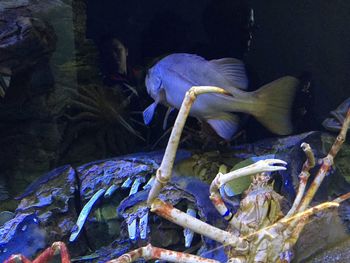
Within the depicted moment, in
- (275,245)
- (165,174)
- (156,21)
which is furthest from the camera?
(156,21)

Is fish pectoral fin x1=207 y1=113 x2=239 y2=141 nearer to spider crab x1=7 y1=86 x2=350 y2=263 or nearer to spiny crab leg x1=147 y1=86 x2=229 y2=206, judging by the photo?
spider crab x1=7 y1=86 x2=350 y2=263

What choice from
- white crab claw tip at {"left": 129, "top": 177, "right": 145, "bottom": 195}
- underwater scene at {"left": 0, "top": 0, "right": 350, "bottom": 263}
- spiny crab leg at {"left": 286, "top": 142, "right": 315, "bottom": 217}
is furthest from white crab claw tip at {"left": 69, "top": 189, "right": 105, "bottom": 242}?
spiny crab leg at {"left": 286, "top": 142, "right": 315, "bottom": 217}

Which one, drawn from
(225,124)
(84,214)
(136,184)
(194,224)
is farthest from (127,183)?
(194,224)

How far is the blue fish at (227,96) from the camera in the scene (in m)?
1.97

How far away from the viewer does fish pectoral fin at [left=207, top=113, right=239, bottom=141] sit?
6.66 ft

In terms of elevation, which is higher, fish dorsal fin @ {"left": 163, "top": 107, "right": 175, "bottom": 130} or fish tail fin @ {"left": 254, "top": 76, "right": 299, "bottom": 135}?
fish tail fin @ {"left": 254, "top": 76, "right": 299, "bottom": 135}

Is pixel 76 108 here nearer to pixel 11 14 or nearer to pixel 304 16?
pixel 11 14

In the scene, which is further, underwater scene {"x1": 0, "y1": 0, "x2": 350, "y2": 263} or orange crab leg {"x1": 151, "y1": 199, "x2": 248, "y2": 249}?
underwater scene {"x1": 0, "y1": 0, "x2": 350, "y2": 263}

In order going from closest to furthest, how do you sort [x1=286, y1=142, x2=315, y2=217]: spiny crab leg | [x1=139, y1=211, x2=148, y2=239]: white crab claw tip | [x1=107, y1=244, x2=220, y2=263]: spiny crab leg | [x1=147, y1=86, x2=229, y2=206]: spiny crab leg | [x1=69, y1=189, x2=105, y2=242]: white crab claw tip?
[x1=147, y1=86, x2=229, y2=206]: spiny crab leg, [x1=107, y1=244, x2=220, y2=263]: spiny crab leg, [x1=286, y1=142, x2=315, y2=217]: spiny crab leg, [x1=139, y1=211, x2=148, y2=239]: white crab claw tip, [x1=69, y1=189, x2=105, y2=242]: white crab claw tip

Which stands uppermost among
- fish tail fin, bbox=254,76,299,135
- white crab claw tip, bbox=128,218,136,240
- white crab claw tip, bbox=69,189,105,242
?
fish tail fin, bbox=254,76,299,135

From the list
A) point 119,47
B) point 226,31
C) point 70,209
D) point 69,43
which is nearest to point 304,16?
point 226,31

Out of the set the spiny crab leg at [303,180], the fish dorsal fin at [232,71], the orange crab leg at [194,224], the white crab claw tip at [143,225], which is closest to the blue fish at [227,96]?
the fish dorsal fin at [232,71]

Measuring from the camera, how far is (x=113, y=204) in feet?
6.56

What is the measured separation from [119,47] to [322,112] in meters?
1.09
